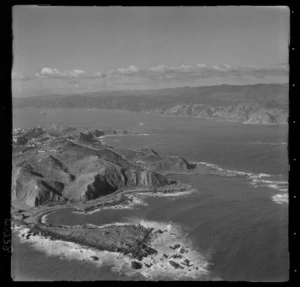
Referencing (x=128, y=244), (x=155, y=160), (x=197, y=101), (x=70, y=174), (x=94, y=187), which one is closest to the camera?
(x=128, y=244)

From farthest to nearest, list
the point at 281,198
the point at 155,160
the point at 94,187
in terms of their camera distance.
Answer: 1. the point at 155,160
2. the point at 94,187
3. the point at 281,198

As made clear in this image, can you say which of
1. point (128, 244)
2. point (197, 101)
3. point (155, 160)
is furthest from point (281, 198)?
point (197, 101)

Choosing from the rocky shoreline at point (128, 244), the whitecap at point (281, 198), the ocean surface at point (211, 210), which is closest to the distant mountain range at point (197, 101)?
the ocean surface at point (211, 210)

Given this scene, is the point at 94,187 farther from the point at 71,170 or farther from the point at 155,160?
the point at 155,160

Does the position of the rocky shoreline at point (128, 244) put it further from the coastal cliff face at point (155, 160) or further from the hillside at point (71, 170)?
the coastal cliff face at point (155, 160)

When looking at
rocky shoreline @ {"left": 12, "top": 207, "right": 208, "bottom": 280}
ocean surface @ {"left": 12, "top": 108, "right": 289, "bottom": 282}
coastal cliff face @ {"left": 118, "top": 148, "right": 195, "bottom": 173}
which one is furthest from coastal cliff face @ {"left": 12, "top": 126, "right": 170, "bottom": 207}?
rocky shoreline @ {"left": 12, "top": 207, "right": 208, "bottom": 280}

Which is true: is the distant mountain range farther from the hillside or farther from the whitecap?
the whitecap
